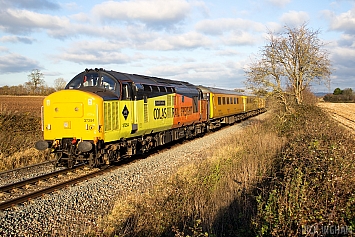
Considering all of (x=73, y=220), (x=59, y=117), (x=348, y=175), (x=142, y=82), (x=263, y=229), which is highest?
A: (x=142, y=82)

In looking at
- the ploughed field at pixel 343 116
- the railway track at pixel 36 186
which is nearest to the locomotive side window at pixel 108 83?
the railway track at pixel 36 186

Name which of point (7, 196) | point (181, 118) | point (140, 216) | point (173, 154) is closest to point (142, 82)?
point (173, 154)

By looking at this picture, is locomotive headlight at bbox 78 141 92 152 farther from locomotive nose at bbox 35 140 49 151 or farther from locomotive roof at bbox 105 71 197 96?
locomotive roof at bbox 105 71 197 96

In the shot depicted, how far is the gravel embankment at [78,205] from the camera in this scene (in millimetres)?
6621

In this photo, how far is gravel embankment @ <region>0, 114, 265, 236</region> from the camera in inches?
261

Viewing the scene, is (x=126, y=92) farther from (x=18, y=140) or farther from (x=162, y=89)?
(x=18, y=140)

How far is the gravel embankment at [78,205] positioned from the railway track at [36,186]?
0.24 metres

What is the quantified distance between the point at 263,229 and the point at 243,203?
2.30m

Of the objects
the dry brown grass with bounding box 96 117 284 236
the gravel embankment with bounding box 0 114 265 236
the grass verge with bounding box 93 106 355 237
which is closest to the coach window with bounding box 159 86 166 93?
the gravel embankment with bounding box 0 114 265 236

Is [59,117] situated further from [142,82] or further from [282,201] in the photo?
[282,201]

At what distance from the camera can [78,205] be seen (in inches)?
319

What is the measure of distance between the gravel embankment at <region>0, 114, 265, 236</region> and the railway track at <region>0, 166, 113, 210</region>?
9.6 inches

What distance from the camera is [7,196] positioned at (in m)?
8.88

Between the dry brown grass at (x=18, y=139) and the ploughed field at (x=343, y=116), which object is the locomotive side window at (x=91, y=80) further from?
the ploughed field at (x=343, y=116)
